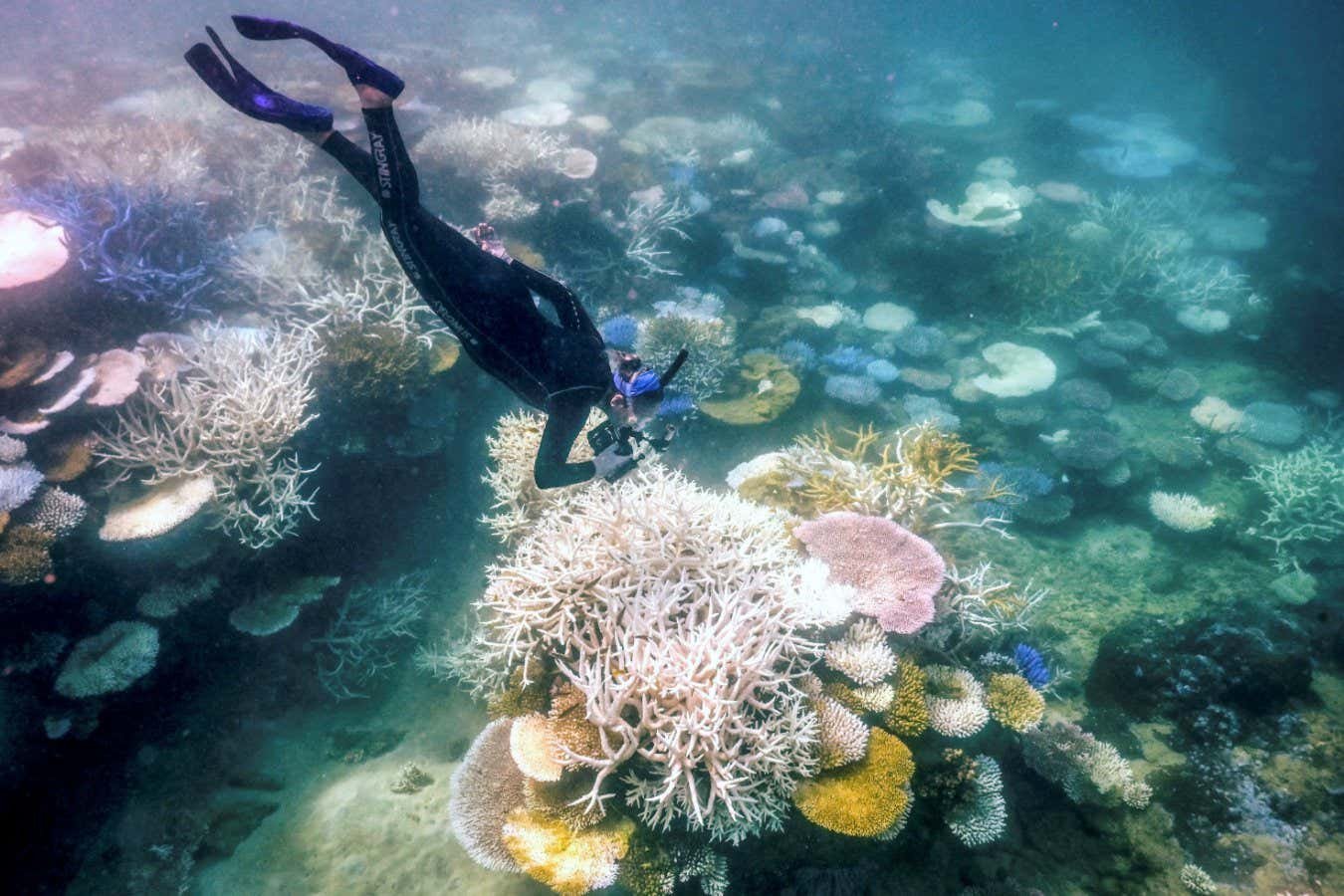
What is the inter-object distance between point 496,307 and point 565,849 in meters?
3.04

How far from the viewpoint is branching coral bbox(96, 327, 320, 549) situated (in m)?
4.16

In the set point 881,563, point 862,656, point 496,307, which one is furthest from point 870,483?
point 496,307

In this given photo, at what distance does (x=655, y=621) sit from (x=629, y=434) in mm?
1023

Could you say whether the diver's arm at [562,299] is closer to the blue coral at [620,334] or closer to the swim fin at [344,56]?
the swim fin at [344,56]

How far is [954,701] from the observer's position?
3439 mm

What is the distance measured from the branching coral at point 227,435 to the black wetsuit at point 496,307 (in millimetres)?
1956

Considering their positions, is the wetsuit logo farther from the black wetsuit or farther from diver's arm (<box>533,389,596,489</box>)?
diver's arm (<box>533,389,596,489</box>)

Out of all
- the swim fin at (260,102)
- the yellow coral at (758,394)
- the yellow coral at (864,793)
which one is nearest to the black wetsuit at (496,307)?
the swim fin at (260,102)

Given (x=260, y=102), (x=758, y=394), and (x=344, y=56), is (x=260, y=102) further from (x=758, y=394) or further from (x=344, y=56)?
(x=758, y=394)

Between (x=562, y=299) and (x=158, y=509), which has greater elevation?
(x=562, y=299)

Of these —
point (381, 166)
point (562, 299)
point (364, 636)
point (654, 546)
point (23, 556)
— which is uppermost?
point (381, 166)

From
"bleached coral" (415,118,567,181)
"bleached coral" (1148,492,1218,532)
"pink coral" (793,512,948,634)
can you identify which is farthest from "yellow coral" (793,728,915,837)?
"bleached coral" (415,118,567,181)

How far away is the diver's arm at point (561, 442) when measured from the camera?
303 cm

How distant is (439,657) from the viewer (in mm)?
4922
